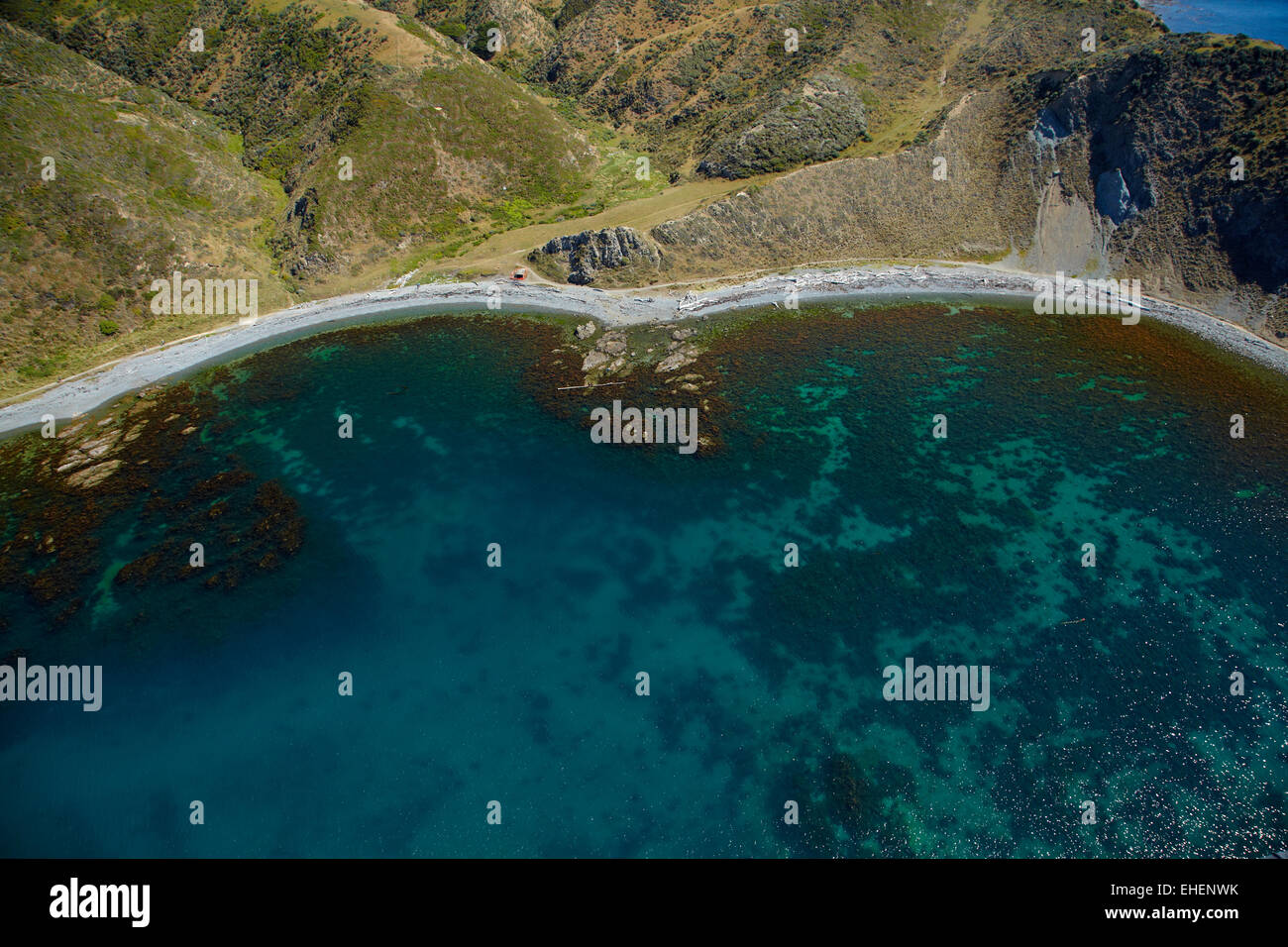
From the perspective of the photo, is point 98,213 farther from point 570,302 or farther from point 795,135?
Result: point 795,135

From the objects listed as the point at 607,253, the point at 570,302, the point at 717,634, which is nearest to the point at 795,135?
the point at 607,253

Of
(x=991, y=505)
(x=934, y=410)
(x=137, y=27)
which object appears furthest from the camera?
(x=137, y=27)

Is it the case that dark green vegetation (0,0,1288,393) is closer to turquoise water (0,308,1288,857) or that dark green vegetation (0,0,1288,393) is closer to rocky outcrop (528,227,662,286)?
rocky outcrop (528,227,662,286)

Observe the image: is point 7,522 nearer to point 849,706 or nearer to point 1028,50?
point 849,706
